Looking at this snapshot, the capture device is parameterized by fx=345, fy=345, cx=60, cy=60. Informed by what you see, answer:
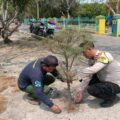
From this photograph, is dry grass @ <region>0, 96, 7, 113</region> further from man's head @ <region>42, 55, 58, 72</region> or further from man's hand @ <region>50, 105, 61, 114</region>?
man's head @ <region>42, 55, 58, 72</region>

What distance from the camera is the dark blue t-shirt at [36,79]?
16.6 ft

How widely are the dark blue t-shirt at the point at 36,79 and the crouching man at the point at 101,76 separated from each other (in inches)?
23.4

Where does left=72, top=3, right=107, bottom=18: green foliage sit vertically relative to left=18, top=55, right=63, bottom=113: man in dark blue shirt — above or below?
above

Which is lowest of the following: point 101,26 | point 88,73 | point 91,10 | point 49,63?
point 101,26

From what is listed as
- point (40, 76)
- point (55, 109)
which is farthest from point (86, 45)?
point (55, 109)

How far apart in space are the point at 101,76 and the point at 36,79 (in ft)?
3.43

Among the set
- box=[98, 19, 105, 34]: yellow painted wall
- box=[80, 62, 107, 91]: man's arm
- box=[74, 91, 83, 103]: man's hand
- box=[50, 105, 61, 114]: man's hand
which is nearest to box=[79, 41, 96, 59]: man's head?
box=[80, 62, 107, 91]: man's arm

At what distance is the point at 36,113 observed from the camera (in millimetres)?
5344

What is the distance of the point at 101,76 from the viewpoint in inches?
214

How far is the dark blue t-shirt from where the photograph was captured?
507cm

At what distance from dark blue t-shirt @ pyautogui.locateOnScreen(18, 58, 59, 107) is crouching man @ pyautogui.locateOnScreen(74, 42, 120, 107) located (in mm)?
595

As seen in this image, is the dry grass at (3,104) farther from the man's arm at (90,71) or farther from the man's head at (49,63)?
the man's arm at (90,71)

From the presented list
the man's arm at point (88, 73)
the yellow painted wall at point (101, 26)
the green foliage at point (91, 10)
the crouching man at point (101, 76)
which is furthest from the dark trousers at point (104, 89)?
the green foliage at point (91, 10)

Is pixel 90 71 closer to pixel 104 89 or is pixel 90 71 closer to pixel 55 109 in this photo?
pixel 104 89
